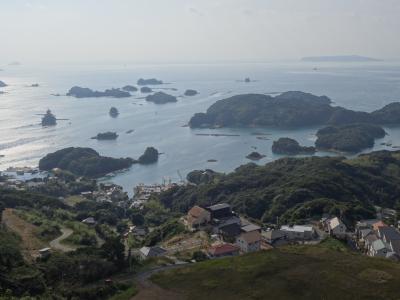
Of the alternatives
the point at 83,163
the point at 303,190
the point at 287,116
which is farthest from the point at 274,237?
the point at 287,116

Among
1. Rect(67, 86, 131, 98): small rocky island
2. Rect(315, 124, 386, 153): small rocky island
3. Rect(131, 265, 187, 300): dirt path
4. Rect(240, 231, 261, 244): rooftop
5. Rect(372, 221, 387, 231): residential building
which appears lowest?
Rect(315, 124, 386, 153): small rocky island

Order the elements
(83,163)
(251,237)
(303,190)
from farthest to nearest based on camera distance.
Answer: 1. (83,163)
2. (303,190)
3. (251,237)

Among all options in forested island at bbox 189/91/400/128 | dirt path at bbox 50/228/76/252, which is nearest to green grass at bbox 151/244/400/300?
dirt path at bbox 50/228/76/252

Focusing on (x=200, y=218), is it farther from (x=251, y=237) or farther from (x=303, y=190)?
(x=303, y=190)

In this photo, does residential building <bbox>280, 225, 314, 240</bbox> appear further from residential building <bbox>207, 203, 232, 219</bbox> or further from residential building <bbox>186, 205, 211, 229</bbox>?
residential building <bbox>186, 205, 211, 229</bbox>

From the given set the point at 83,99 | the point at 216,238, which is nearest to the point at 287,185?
the point at 216,238

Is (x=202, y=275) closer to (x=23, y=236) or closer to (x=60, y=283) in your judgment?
(x=60, y=283)
